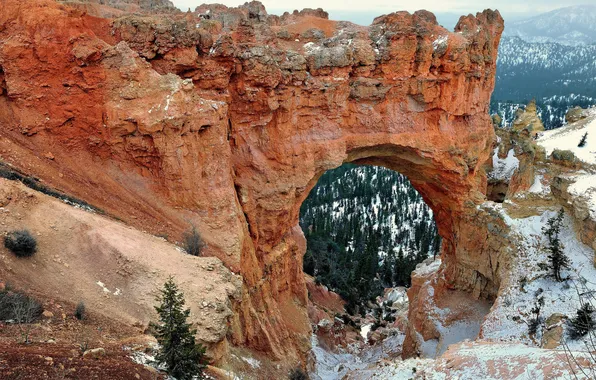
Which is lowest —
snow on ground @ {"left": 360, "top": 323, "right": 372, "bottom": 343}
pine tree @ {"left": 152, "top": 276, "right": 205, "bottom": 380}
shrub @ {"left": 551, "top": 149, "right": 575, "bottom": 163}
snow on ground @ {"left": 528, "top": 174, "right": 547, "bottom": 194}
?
snow on ground @ {"left": 360, "top": 323, "right": 372, "bottom": 343}

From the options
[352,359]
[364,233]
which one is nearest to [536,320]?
[352,359]

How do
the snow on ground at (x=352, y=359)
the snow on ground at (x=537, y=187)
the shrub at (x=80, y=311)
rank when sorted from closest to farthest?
the shrub at (x=80, y=311) < the snow on ground at (x=352, y=359) < the snow on ground at (x=537, y=187)

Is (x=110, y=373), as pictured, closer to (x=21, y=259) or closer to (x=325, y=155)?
(x=21, y=259)

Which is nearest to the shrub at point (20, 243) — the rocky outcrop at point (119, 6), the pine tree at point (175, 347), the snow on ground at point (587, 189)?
the pine tree at point (175, 347)

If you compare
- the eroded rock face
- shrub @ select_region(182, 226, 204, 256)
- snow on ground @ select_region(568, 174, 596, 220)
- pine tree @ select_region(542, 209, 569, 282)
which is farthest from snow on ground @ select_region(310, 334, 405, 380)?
snow on ground @ select_region(568, 174, 596, 220)

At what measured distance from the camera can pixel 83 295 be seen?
478 inches

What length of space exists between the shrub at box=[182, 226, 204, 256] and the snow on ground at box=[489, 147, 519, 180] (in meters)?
28.7

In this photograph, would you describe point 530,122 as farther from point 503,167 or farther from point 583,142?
point 583,142

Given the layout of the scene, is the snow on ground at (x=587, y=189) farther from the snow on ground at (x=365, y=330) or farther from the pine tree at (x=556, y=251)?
the snow on ground at (x=365, y=330)

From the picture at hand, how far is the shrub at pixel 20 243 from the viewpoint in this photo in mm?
12016

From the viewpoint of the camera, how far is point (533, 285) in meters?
22.5

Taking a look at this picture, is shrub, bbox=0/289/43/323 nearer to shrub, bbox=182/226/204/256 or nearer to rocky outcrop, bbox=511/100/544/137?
shrub, bbox=182/226/204/256

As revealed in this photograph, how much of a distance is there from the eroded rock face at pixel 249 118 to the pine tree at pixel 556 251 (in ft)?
13.8

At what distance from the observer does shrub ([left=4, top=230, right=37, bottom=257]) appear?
1202 cm
